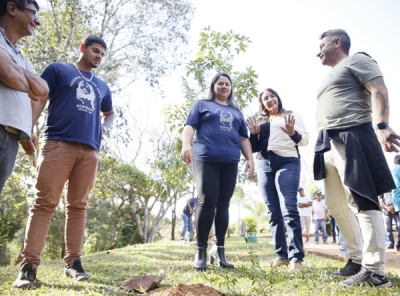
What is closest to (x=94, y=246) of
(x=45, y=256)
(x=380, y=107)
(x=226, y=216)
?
(x=45, y=256)

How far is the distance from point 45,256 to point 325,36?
1145 inches

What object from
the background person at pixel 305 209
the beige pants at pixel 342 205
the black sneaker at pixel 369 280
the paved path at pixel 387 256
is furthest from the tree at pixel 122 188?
the black sneaker at pixel 369 280

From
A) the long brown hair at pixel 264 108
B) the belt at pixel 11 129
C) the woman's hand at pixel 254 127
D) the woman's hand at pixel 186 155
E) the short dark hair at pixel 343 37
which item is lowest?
the belt at pixel 11 129

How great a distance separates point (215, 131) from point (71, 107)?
5.00 ft

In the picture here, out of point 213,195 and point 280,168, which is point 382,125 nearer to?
point 280,168

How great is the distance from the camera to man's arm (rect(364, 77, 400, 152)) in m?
2.24

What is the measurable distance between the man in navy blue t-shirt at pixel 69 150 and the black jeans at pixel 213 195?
3.68ft

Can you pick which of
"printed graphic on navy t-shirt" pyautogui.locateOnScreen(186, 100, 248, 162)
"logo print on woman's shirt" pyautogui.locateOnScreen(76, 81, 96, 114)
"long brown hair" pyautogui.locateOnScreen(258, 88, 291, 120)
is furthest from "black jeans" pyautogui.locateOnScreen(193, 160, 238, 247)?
"logo print on woman's shirt" pyautogui.locateOnScreen(76, 81, 96, 114)

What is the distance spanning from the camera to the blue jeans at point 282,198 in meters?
3.31

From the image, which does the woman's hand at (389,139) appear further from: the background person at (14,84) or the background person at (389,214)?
the background person at (389,214)

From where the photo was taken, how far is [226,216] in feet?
11.8

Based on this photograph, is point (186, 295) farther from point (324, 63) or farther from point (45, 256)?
point (45, 256)

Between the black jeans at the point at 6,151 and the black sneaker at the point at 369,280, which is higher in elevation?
the black jeans at the point at 6,151

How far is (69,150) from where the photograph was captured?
2.85 m
